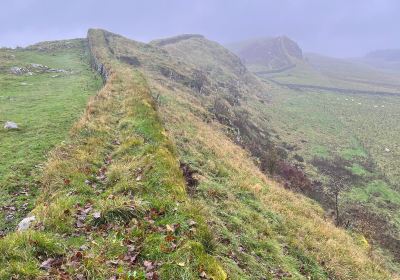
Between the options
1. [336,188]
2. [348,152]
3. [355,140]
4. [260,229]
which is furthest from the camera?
[355,140]

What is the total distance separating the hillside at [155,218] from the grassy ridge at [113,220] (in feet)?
0.10

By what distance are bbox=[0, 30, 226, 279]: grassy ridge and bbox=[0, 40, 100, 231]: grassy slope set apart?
1.14 metres

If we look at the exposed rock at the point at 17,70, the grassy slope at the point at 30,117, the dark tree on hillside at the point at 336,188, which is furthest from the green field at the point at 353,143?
the exposed rock at the point at 17,70

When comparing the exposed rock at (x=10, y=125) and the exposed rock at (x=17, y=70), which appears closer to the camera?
the exposed rock at (x=10, y=125)

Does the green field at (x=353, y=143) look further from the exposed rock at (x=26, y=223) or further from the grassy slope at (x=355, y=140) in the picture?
the exposed rock at (x=26, y=223)

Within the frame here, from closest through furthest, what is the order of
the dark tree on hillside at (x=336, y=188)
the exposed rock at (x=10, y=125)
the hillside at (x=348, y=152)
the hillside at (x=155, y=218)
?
the hillside at (x=155, y=218), the exposed rock at (x=10, y=125), the hillside at (x=348, y=152), the dark tree on hillside at (x=336, y=188)

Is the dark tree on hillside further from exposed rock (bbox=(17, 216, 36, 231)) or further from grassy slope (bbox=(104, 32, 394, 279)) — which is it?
exposed rock (bbox=(17, 216, 36, 231))

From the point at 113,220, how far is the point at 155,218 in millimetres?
1190

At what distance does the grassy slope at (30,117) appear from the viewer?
14.7m

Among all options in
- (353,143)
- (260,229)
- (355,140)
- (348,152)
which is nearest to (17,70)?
(260,229)

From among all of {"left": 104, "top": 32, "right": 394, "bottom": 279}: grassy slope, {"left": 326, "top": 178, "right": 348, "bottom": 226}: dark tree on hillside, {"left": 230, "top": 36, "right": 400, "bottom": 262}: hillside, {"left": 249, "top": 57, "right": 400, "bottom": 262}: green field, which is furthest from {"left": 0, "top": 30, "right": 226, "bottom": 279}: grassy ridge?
{"left": 326, "top": 178, "right": 348, "bottom": 226}: dark tree on hillside

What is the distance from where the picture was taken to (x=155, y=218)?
37.8ft

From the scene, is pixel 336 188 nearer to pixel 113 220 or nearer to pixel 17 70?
pixel 113 220

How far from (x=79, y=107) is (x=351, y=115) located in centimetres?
7163
